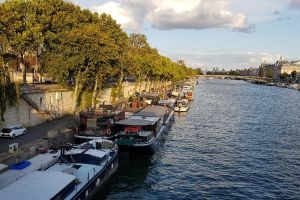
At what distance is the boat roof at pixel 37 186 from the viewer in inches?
1018

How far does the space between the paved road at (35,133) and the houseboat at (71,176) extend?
23.4ft

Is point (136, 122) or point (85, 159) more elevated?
point (136, 122)

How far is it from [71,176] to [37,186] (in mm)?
3636

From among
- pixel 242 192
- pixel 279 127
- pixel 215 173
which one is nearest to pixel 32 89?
pixel 215 173

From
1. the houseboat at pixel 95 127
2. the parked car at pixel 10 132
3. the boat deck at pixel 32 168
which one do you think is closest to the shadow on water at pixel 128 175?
the houseboat at pixel 95 127

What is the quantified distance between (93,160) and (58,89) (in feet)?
110

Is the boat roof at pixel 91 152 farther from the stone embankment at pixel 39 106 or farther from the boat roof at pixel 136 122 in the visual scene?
the stone embankment at pixel 39 106

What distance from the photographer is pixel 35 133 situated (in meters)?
51.7

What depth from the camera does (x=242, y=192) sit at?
129ft

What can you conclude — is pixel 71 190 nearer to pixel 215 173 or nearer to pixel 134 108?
pixel 215 173

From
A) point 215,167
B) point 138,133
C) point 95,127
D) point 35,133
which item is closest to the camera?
point 215,167

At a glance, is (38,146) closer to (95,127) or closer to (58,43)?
(95,127)

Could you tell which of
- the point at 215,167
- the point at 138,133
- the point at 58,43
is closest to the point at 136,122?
the point at 138,133

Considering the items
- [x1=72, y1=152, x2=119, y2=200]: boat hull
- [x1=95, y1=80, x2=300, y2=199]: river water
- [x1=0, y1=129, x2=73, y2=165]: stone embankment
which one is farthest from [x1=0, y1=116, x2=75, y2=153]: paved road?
[x1=95, y1=80, x2=300, y2=199]: river water
